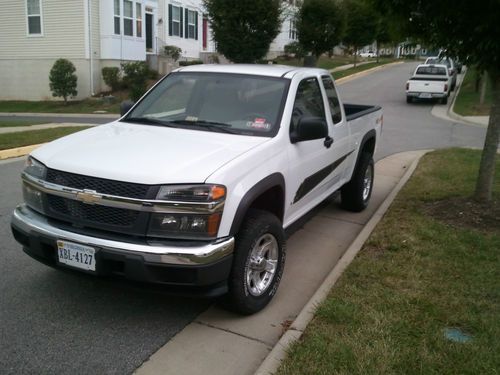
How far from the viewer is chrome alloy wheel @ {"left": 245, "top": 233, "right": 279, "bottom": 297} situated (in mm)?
3854

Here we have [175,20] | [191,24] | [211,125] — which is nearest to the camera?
[211,125]

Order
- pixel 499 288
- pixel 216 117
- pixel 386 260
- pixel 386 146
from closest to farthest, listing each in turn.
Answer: pixel 499 288, pixel 216 117, pixel 386 260, pixel 386 146

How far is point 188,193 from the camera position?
3354mm

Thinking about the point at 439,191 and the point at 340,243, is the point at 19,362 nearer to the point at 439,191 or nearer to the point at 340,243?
the point at 340,243

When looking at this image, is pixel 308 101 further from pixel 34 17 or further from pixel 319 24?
pixel 319 24

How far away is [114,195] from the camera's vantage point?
3398 mm

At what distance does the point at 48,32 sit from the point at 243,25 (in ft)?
30.0

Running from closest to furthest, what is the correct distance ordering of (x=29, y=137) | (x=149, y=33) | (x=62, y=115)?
(x=29, y=137) → (x=62, y=115) → (x=149, y=33)

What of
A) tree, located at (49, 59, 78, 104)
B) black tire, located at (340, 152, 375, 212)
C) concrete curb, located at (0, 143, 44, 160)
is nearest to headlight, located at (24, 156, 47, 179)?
black tire, located at (340, 152, 375, 212)

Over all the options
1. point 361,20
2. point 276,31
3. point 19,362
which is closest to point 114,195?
point 19,362

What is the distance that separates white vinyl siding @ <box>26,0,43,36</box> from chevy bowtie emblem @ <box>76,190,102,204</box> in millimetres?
23658

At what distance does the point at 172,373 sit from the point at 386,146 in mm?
10302

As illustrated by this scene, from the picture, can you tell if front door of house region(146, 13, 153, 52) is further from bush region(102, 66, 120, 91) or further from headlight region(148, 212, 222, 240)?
headlight region(148, 212, 222, 240)

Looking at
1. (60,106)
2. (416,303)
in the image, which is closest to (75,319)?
(416,303)
